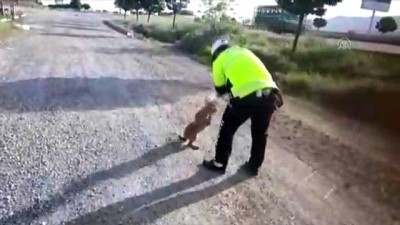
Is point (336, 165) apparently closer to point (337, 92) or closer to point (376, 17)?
point (337, 92)

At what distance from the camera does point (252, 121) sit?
213 inches

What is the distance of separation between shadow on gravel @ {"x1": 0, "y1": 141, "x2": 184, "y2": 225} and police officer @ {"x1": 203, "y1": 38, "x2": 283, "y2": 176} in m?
0.70

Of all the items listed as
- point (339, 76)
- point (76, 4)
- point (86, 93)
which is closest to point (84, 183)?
point (86, 93)

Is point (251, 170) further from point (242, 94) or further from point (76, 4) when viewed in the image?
point (76, 4)

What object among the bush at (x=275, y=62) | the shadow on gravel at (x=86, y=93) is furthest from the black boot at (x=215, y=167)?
the bush at (x=275, y=62)

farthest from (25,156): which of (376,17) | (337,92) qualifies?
(376,17)

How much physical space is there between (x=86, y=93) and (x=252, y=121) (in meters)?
4.86

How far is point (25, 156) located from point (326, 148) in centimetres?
456

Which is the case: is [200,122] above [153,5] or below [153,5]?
above

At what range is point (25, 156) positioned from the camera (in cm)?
534

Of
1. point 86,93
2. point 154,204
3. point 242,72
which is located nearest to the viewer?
point 154,204

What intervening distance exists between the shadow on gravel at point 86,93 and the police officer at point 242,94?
3.32m

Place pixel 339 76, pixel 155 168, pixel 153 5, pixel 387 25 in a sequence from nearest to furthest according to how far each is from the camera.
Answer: pixel 155 168
pixel 339 76
pixel 387 25
pixel 153 5

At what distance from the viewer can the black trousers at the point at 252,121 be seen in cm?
523
